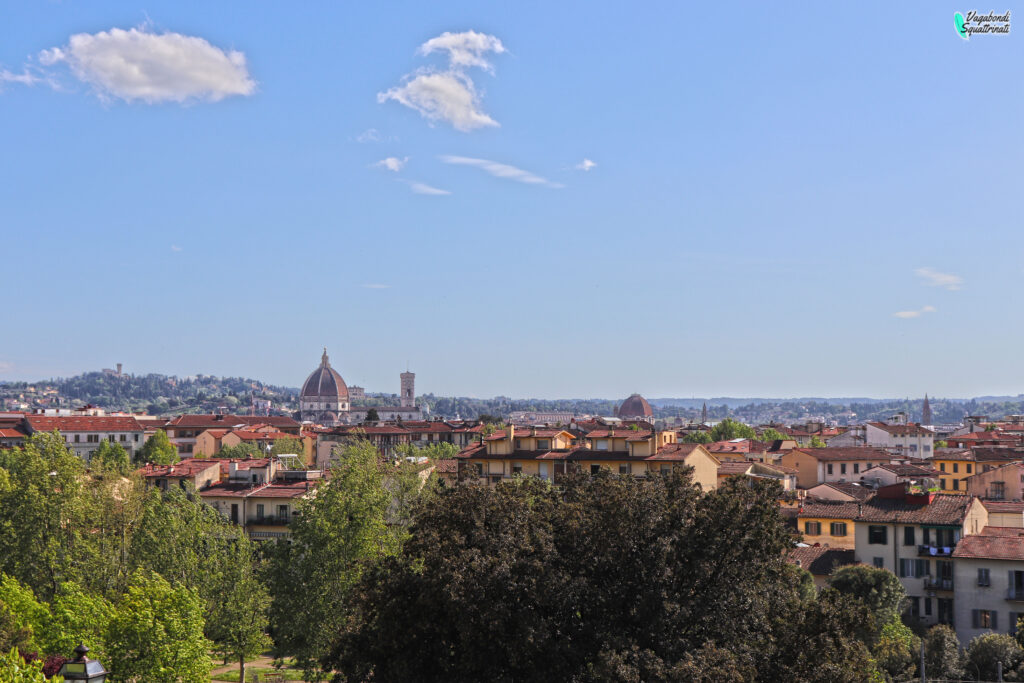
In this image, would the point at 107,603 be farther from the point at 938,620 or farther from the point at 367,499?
the point at 938,620

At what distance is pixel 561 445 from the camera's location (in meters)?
62.9

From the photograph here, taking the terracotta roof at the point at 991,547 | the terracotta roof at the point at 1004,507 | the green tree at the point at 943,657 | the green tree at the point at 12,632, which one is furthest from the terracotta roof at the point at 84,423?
the green tree at the point at 943,657

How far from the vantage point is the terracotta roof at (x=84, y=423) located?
110562mm

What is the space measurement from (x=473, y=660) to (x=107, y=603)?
647 inches

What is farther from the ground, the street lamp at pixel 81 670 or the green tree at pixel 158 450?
the street lamp at pixel 81 670

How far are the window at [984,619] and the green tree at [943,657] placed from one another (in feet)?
23.1

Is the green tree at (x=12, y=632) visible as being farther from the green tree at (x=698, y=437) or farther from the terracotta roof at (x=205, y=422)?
the terracotta roof at (x=205, y=422)

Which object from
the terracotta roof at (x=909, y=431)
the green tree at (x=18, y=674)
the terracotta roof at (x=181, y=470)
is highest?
the terracotta roof at (x=909, y=431)

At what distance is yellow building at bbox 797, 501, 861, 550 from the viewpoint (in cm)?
5169

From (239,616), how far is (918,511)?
28395mm

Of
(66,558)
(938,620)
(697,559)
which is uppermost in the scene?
(697,559)

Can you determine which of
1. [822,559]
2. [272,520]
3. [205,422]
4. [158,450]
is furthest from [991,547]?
[205,422]

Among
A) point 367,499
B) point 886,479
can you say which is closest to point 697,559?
point 367,499

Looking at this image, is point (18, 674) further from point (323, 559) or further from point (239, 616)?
point (239, 616)
